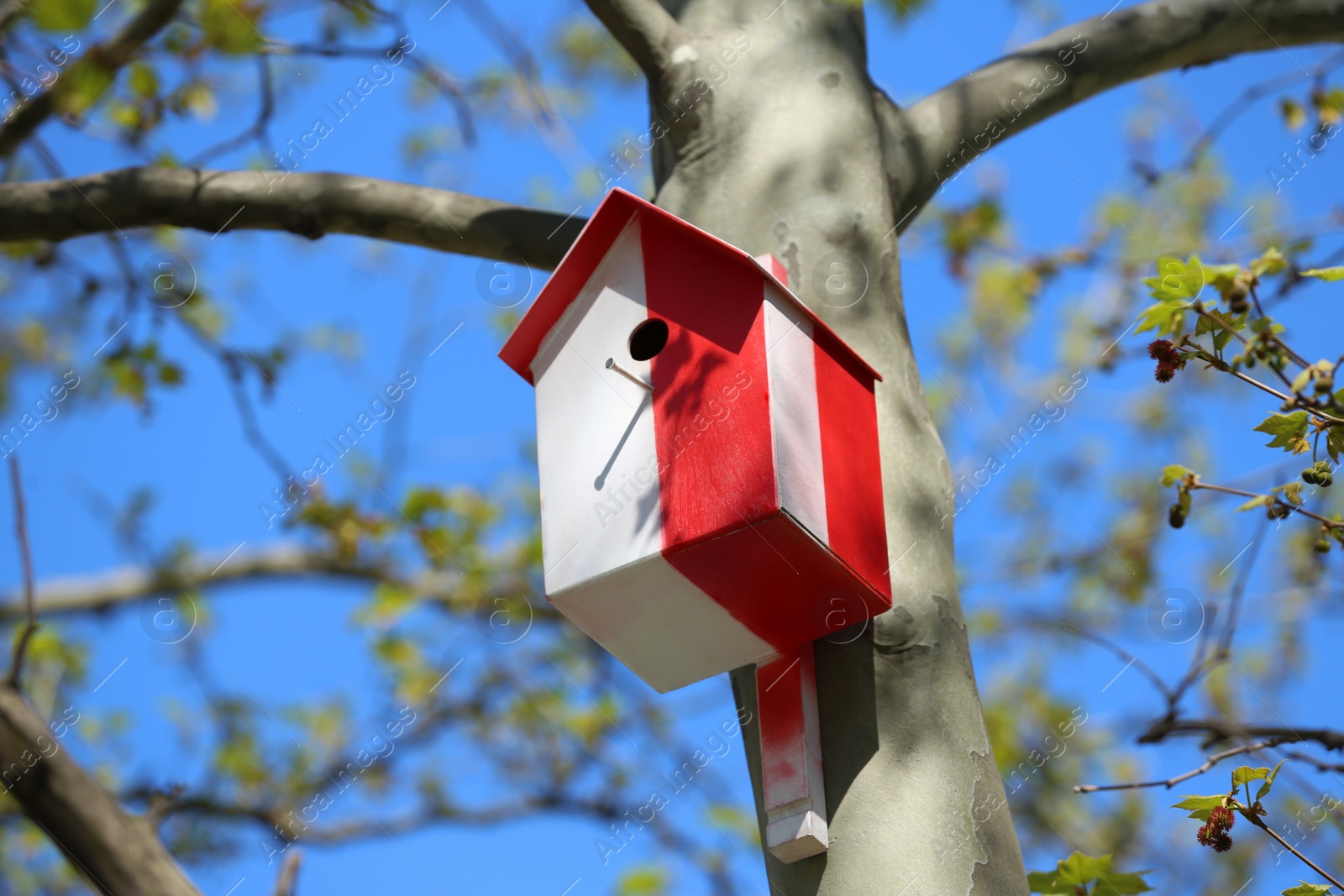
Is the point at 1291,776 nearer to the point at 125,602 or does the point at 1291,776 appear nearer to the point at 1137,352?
the point at 1137,352

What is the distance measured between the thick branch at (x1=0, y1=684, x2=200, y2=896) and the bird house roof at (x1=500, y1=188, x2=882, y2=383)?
1161mm

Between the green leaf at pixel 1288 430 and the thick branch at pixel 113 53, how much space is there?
2.34 meters

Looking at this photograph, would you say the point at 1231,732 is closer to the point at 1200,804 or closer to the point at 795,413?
the point at 1200,804

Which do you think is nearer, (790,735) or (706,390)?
(790,735)

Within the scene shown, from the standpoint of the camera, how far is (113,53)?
2.74m

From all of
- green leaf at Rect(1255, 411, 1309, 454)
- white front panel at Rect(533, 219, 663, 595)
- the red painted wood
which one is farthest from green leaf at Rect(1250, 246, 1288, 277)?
white front panel at Rect(533, 219, 663, 595)

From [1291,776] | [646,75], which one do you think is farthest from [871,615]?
[646,75]

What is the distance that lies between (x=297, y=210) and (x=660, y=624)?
1.23 m

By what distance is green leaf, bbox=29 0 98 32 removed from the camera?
8.22ft

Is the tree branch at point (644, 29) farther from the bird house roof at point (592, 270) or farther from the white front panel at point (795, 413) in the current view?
the white front panel at point (795, 413)

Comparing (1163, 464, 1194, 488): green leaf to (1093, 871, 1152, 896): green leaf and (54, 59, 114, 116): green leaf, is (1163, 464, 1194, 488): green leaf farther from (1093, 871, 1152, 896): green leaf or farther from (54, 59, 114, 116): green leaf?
(54, 59, 114, 116): green leaf

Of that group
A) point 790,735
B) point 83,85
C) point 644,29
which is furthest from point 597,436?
point 83,85

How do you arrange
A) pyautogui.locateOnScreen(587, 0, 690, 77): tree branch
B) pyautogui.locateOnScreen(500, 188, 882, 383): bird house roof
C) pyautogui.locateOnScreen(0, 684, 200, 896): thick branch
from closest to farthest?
pyautogui.locateOnScreen(0, 684, 200, 896): thick branch → pyautogui.locateOnScreen(500, 188, 882, 383): bird house roof → pyautogui.locateOnScreen(587, 0, 690, 77): tree branch

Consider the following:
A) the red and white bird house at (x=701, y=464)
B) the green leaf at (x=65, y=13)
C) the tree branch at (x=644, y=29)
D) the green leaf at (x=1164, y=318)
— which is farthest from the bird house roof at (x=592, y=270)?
the green leaf at (x=65, y=13)
